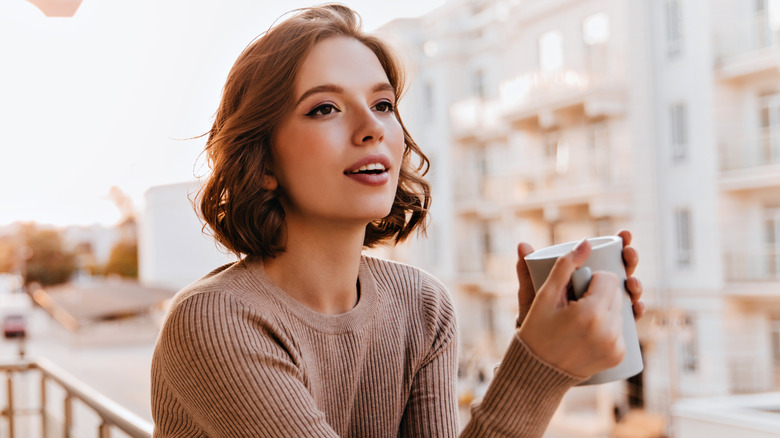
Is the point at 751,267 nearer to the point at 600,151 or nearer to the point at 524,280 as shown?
the point at 600,151

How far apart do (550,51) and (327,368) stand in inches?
248

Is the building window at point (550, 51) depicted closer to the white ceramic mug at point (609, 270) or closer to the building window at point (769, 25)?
the building window at point (769, 25)

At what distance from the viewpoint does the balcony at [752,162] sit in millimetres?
5109

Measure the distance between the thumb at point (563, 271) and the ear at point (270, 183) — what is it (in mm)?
241

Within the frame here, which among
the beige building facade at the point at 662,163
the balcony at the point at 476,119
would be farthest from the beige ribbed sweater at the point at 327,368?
the balcony at the point at 476,119

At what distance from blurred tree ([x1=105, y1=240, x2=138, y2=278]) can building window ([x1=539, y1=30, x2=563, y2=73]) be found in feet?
43.1

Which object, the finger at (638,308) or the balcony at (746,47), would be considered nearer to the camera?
the finger at (638,308)

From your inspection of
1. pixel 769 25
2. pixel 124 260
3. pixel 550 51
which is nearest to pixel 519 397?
pixel 769 25

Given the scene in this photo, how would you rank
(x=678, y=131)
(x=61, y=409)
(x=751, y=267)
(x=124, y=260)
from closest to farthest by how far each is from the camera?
(x=61, y=409)
(x=751, y=267)
(x=678, y=131)
(x=124, y=260)

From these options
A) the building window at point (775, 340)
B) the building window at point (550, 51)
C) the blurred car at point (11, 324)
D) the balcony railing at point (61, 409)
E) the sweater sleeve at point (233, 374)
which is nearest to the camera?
the sweater sleeve at point (233, 374)

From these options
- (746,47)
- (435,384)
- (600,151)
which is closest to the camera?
(435,384)

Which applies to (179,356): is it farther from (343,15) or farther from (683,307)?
(683,307)

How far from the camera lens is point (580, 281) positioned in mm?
358

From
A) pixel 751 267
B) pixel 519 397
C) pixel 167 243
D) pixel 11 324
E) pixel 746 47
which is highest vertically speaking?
pixel 746 47
